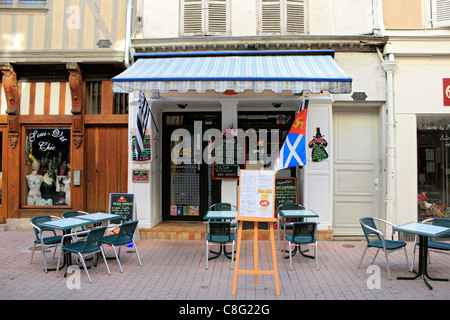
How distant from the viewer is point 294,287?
521 cm

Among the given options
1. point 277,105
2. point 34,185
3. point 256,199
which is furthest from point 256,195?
point 34,185

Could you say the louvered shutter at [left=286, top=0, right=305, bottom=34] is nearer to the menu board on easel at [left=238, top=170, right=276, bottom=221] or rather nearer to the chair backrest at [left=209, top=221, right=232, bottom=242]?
the menu board on easel at [left=238, top=170, right=276, bottom=221]

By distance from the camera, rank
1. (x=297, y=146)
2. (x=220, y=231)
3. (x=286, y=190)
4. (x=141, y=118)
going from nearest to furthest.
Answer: (x=220, y=231)
(x=297, y=146)
(x=141, y=118)
(x=286, y=190)

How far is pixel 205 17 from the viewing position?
846 centimetres

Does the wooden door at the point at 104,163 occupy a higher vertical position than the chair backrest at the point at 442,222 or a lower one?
higher

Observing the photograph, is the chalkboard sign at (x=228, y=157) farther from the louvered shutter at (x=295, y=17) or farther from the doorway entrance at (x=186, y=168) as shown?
the louvered shutter at (x=295, y=17)

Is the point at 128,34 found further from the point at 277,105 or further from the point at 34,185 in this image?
the point at 34,185

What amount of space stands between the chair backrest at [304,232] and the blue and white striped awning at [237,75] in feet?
7.86

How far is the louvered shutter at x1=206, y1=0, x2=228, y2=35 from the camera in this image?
27.6 feet

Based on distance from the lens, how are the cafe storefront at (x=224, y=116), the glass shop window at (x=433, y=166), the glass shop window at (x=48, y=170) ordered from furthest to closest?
the glass shop window at (x=48, y=170) < the glass shop window at (x=433, y=166) < the cafe storefront at (x=224, y=116)

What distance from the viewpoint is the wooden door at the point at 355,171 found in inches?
329

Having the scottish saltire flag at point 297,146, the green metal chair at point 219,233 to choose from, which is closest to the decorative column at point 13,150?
the green metal chair at point 219,233

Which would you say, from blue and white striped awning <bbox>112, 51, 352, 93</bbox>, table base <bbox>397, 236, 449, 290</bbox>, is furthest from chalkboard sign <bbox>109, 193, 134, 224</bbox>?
table base <bbox>397, 236, 449, 290</bbox>

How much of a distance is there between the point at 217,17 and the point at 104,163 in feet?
15.6
